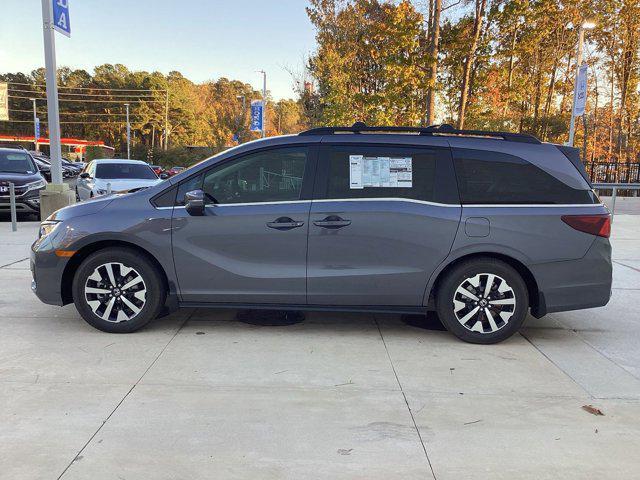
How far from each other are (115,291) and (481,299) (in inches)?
127

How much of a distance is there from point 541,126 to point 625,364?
1002 inches

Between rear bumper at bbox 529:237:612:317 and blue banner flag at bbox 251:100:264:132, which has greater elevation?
blue banner flag at bbox 251:100:264:132

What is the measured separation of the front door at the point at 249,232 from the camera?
4.46 metres

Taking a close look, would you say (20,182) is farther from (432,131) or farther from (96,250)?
(432,131)

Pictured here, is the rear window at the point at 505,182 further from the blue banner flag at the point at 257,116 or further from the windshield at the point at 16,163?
the blue banner flag at the point at 257,116

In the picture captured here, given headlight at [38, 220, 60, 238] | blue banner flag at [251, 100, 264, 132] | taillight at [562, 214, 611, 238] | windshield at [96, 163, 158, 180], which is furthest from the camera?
blue banner flag at [251, 100, 264, 132]

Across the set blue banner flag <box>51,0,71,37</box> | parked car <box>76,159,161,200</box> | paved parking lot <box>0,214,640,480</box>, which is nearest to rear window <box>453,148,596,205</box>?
paved parking lot <box>0,214,640,480</box>

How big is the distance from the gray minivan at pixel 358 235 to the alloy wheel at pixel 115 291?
1 centimetres

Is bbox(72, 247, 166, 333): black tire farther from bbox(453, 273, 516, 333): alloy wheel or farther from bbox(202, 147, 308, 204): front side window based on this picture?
bbox(453, 273, 516, 333): alloy wheel

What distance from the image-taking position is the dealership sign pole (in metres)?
10.0

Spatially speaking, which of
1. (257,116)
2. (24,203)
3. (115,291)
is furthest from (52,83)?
(257,116)

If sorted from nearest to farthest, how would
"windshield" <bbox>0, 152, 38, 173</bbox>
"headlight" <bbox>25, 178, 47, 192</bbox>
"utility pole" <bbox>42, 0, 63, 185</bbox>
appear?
1. "utility pole" <bbox>42, 0, 63, 185</bbox>
2. "headlight" <bbox>25, 178, 47, 192</bbox>
3. "windshield" <bbox>0, 152, 38, 173</bbox>

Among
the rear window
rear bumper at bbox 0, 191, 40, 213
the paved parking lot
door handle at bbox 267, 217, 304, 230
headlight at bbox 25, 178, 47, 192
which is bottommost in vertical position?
the paved parking lot

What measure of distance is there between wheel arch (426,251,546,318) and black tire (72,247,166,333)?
2.42m
